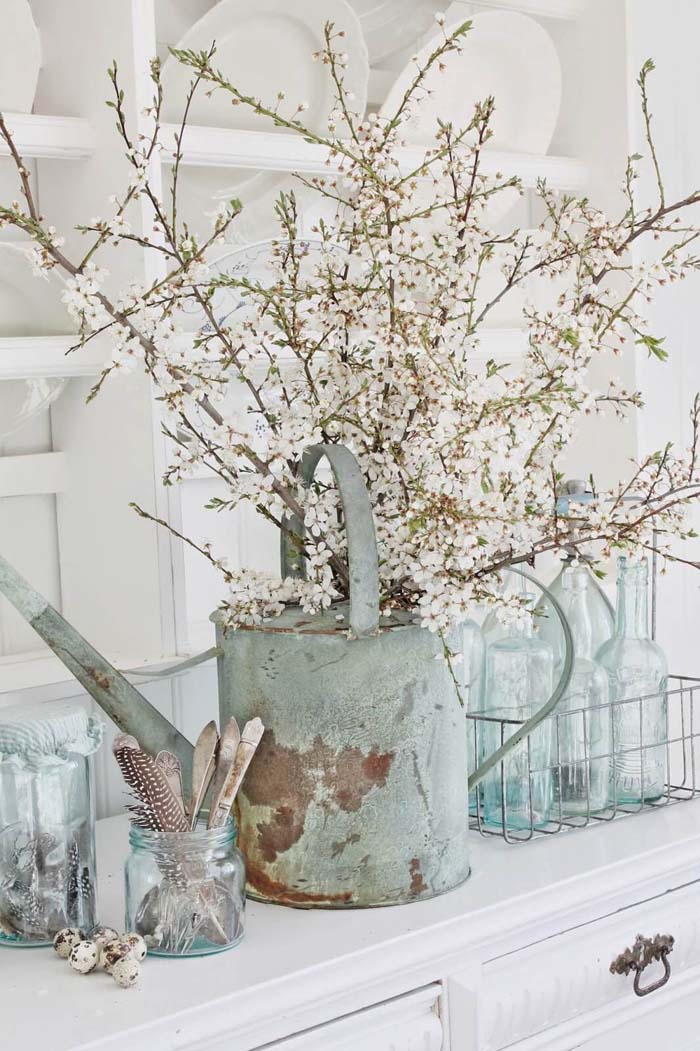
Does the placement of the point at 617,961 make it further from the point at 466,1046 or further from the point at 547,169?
the point at 547,169

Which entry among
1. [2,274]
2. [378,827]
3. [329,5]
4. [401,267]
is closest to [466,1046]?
[378,827]

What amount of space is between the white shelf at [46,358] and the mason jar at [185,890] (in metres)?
0.56

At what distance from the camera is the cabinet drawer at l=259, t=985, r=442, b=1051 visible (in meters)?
1.04

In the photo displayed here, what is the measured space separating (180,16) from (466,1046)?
4.34ft

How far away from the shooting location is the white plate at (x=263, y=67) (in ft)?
5.30

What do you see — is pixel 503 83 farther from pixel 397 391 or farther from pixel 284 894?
pixel 284 894

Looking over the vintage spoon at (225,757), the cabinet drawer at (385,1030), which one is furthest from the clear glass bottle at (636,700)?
the vintage spoon at (225,757)

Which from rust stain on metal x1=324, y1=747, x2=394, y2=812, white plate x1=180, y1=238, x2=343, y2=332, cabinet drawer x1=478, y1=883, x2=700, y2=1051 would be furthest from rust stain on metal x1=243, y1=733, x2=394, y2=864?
white plate x1=180, y1=238, x2=343, y2=332

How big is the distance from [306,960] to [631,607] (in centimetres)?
57

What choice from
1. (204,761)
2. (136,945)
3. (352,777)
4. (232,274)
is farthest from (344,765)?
(232,274)

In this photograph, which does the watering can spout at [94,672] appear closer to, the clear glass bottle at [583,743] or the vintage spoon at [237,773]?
the vintage spoon at [237,773]

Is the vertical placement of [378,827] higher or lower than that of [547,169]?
lower

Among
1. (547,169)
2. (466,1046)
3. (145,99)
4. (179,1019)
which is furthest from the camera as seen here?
(547,169)

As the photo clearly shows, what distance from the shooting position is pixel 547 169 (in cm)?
190
